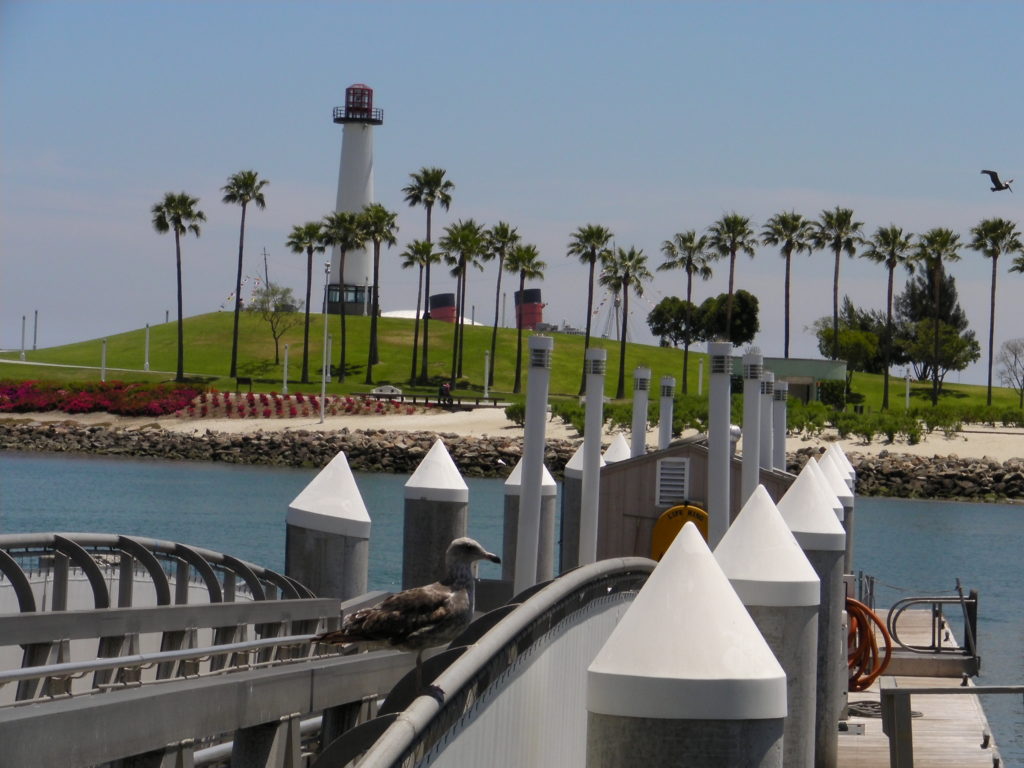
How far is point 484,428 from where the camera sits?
89938mm

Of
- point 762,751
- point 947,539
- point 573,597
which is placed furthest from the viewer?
point 947,539

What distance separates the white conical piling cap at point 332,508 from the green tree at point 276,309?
4794 inches

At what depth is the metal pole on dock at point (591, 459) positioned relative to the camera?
16.5 meters

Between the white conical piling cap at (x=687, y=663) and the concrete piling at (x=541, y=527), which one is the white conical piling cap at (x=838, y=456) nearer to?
the concrete piling at (x=541, y=527)

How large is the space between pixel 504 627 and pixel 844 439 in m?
84.4

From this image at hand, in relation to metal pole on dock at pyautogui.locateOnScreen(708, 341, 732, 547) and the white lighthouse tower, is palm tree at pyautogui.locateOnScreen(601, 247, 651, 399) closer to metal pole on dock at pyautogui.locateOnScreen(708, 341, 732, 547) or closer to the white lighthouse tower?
the white lighthouse tower

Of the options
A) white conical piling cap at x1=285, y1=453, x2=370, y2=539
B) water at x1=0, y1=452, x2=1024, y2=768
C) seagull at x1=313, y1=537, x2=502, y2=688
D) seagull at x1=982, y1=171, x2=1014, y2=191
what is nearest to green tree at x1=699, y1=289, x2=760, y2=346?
water at x1=0, y1=452, x2=1024, y2=768

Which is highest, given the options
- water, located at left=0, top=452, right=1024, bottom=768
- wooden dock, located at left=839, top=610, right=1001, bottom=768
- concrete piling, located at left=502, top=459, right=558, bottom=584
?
concrete piling, located at left=502, top=459, right=558, bottom=584

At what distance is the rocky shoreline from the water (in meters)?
2.77

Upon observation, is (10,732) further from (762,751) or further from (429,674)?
(762,751)

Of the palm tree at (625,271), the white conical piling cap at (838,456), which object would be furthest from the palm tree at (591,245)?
the white conical piling cap at (838,456)

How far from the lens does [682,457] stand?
2022 centimetres

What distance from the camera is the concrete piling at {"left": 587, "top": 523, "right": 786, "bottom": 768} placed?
5.75 metres

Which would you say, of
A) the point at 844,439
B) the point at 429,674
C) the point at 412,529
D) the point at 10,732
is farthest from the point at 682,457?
the point at 844,439
